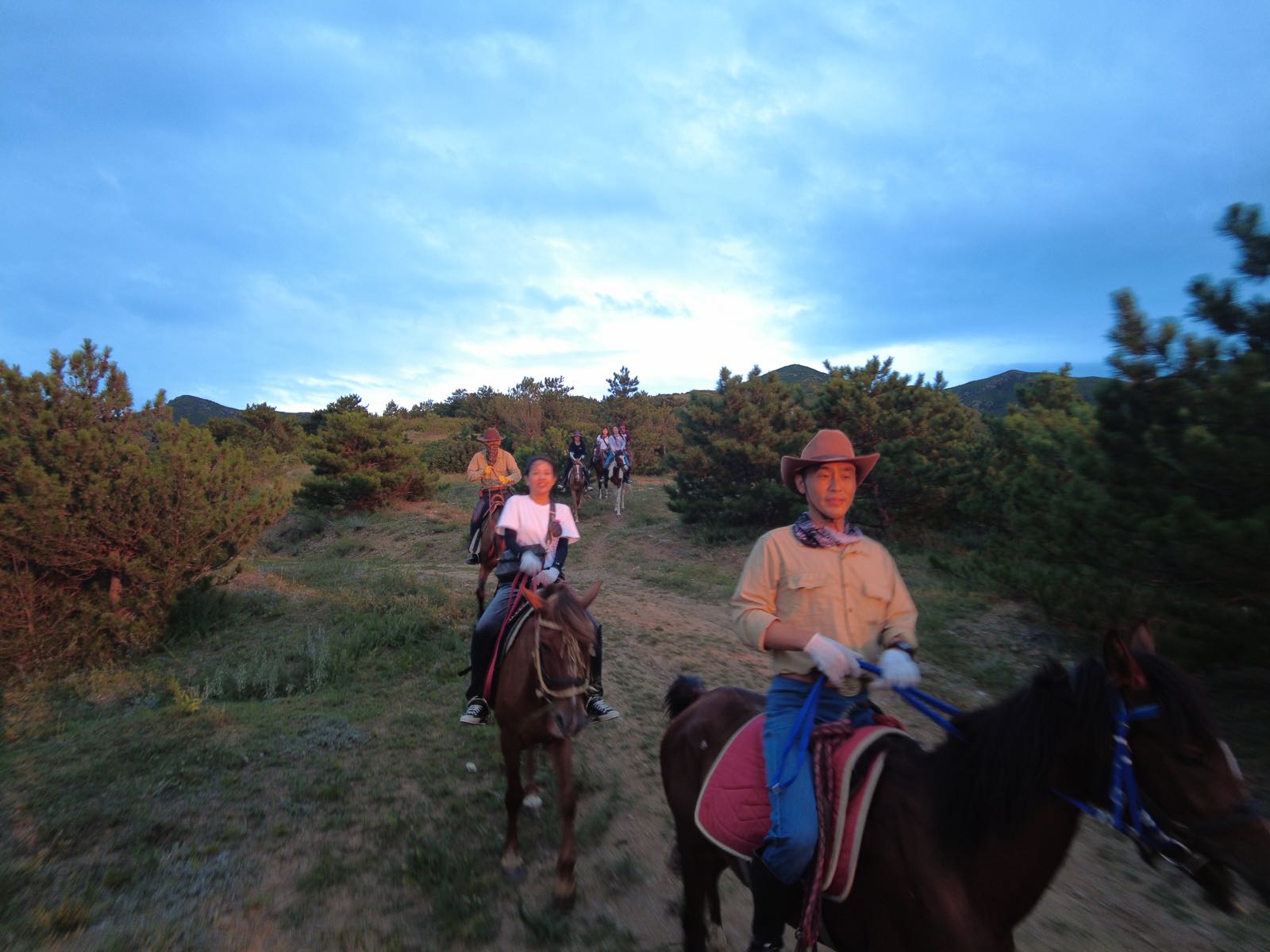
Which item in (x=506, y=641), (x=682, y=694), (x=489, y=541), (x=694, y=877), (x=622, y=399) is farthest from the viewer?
(x=622, y=399)

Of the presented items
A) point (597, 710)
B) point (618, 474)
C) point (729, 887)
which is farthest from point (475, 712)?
point (618, 474)

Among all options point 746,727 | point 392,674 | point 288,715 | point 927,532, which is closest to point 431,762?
point 288,715

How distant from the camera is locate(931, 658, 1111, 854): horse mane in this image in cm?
162

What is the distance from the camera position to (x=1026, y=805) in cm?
169

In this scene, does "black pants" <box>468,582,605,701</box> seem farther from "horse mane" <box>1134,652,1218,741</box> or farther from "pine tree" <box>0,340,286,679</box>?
"pine tree" <box>0,340,286,679</box>

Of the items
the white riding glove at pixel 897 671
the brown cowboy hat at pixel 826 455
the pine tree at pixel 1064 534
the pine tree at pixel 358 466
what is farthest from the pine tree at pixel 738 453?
the white riding glove at pixel 897 671

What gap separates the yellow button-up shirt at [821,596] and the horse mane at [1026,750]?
1.62ft

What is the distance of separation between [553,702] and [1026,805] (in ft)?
7.25

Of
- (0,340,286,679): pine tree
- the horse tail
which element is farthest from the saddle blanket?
(0,340,286,679): pine tree

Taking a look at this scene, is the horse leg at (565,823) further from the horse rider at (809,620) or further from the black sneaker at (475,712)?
the horse rider at (809,620)

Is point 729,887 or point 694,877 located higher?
point 694,877

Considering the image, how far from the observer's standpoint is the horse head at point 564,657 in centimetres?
324

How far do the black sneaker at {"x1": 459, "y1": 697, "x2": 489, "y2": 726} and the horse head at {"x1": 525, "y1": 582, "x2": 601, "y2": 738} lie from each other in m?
1.28

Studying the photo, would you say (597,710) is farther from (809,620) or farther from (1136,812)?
(1136,812)
